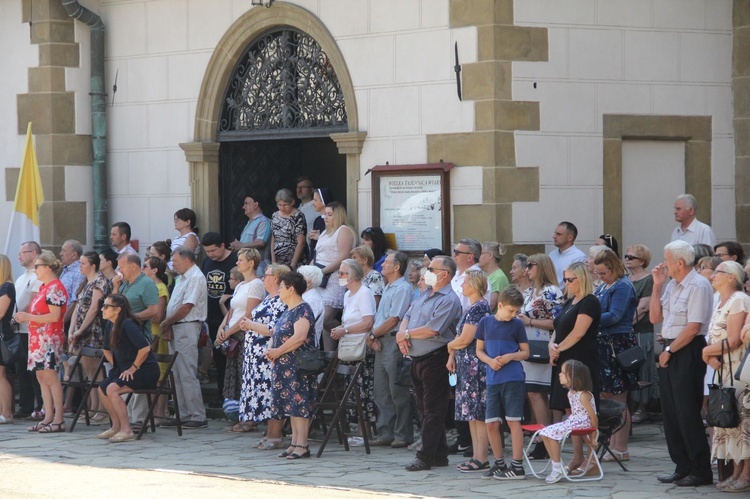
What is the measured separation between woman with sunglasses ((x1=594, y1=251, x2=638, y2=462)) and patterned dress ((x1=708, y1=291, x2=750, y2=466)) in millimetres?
1493

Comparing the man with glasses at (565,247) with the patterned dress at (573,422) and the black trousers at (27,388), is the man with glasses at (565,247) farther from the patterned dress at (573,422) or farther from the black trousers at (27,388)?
the black trousers at (27,388)

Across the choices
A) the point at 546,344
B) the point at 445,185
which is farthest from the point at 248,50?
the point at 546,344

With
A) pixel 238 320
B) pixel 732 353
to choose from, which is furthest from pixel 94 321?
pixel 732 353

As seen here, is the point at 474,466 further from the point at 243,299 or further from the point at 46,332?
the point at 46,332

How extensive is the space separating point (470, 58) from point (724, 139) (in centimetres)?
273

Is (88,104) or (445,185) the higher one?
(88,104)

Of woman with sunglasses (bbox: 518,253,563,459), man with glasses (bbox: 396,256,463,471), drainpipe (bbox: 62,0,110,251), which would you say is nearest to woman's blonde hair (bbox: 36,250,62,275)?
drainpipe (bbox: 62,0,110,251)

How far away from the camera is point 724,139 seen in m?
13.9

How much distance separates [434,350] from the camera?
11.1 meters

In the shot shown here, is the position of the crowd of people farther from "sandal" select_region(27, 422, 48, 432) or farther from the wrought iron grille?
the wrought iron grille

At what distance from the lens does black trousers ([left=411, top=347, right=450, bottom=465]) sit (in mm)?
10953

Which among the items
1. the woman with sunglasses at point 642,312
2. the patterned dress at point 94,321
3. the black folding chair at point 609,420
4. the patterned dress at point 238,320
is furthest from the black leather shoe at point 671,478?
the patterned dress at point 94,321

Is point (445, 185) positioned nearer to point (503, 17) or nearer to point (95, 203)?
point (503, 17)

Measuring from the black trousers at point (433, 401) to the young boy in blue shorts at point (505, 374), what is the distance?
0.48 m
